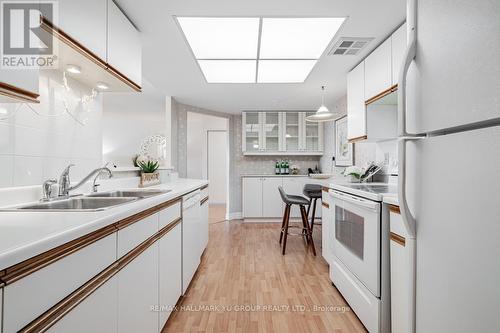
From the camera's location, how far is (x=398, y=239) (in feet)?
4.31

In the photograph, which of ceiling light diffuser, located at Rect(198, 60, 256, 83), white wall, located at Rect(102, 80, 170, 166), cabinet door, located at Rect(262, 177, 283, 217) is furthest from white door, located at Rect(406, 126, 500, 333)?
cabinet door, located at Rect(262, 177, 283, 217)

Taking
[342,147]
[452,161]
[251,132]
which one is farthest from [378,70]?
[251,132]

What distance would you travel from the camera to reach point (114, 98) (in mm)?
3766

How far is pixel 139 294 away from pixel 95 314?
37 centimetres

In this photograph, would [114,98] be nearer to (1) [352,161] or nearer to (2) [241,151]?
(2) [241,151]

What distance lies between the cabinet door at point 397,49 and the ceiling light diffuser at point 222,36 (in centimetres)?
115

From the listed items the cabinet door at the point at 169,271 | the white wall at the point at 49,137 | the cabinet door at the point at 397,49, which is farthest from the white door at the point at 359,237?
the white wall at the point at 49,137

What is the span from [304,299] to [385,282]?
76cm

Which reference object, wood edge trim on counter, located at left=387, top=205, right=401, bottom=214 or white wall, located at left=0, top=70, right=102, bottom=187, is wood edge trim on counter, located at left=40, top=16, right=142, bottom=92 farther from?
wood edge trim on counter, located at left=387, top=205, right=401, bottom=214

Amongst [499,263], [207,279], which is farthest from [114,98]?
[499,263]

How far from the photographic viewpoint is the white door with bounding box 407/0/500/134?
655mm

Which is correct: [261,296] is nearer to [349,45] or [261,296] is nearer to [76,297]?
[76,297]

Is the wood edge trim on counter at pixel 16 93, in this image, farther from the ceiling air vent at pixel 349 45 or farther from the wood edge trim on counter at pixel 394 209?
the ceiling air vent at pixel 349 45

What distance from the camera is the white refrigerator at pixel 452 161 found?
658mm
